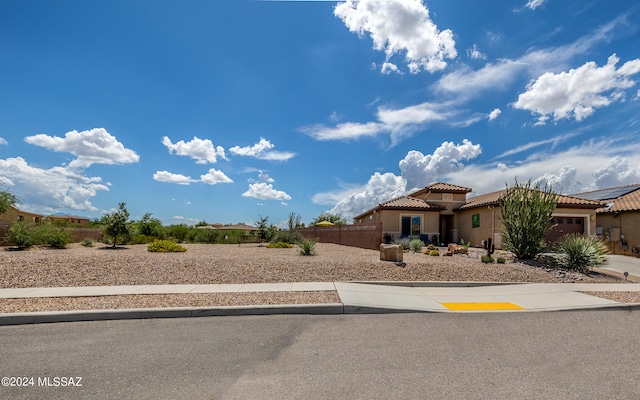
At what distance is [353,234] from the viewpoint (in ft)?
81.9

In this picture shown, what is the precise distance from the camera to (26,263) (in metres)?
12.0

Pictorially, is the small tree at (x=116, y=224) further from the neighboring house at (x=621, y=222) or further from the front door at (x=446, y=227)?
the neighboring house at (x=621, y=222)

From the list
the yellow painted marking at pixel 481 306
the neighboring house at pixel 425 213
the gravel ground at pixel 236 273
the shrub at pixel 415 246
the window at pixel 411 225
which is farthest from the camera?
the window at pixel 411 225

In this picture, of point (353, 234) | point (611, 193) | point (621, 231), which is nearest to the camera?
point (621, 231)

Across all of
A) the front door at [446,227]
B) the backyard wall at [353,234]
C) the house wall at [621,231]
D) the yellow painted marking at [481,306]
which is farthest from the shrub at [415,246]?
the house wall at [621,231]

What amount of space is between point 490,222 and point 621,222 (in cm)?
787

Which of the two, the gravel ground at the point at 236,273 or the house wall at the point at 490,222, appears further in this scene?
the house wall at the point at 490,222

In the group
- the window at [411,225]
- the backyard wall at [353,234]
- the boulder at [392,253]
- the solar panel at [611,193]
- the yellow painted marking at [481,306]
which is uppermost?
the solar panel at [611,193]

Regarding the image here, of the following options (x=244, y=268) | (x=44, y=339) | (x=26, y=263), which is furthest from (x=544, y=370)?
(x=26, y=263)

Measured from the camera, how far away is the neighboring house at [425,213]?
26.0 meters

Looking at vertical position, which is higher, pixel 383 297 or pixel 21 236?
pixel 21 236

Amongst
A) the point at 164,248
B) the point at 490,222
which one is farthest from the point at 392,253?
the point at 490,222

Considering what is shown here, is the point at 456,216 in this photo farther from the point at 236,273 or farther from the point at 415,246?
the point at 236,273

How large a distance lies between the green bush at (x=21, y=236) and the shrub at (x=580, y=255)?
994 inches
